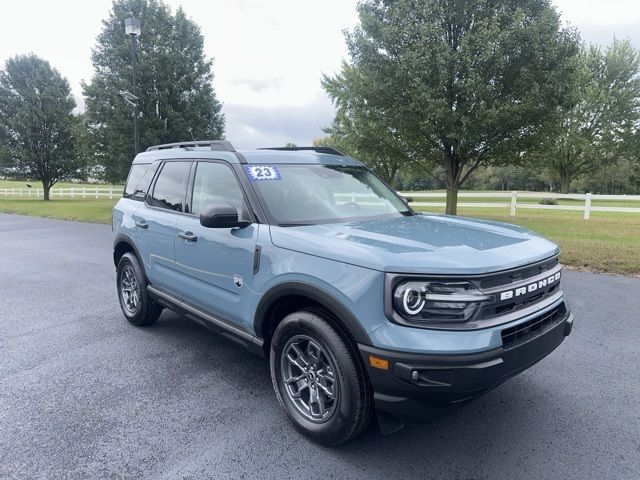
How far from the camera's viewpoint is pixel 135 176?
16.8 feet

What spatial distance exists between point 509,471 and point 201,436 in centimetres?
188

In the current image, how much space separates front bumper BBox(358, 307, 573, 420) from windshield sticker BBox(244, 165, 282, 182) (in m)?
1.62

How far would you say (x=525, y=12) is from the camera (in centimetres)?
1220

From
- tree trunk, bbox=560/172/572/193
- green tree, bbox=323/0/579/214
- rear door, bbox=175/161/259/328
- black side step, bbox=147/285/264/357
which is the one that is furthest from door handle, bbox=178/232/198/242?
tree trunk, bbox=560/172/572/193

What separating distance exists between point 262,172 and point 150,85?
2318 cm

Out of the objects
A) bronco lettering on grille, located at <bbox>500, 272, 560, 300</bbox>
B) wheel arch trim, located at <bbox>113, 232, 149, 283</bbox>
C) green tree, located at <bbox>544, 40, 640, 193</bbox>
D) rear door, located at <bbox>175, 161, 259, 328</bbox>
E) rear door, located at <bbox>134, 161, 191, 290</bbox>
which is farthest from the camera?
green tree, located at <bbox>544, 40, 640, 193</bbox>

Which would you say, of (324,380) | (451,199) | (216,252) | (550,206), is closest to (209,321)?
(216,252)

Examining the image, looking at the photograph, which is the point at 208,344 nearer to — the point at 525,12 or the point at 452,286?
the point at 452,286

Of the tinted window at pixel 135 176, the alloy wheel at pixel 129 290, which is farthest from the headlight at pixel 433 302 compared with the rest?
the tinted window at pixel 135 176

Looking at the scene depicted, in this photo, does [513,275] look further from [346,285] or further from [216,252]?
[216,252]

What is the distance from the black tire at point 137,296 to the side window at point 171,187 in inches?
31.4

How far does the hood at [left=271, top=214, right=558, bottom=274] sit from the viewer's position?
2.33 metres

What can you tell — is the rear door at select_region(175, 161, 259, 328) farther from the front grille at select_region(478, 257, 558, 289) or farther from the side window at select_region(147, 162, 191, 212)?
the front grille at select_region(478, 257, 558, 289)

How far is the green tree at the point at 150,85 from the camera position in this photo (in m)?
22.7
